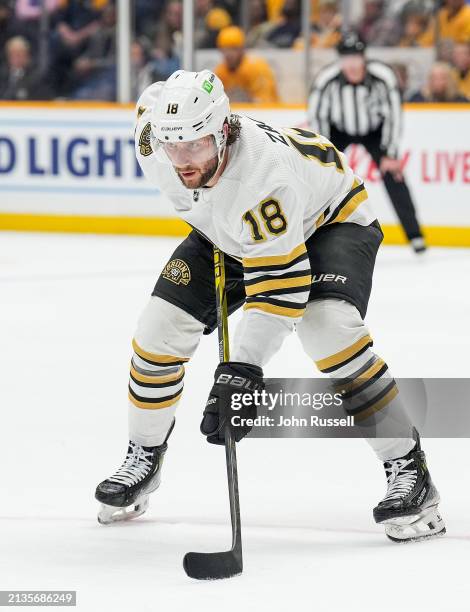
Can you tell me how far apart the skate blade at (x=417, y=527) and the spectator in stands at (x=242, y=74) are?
20.1 ft

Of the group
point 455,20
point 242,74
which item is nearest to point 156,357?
point 242,74

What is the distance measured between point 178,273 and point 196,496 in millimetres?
578

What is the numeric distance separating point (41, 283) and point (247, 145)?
4151 millimetres

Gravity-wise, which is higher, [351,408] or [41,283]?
[351,408]

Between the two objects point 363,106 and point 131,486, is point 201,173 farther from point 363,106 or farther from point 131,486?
point 363,106

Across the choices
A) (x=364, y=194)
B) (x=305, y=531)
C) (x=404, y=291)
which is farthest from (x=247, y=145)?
(x=404, y=291)

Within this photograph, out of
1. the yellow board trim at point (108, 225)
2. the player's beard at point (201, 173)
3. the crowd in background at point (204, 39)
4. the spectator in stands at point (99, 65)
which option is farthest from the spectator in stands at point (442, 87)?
the player's beard at point (201, 173)

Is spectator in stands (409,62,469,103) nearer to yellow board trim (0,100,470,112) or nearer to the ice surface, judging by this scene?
yellow board trim (0,100,470,112)

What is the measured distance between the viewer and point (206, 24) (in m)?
9.04

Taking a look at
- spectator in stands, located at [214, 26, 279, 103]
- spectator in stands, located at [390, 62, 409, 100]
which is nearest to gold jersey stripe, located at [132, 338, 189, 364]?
spectator in stands, located at [390, 62, 409, 100]

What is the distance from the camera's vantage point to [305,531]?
2.96m

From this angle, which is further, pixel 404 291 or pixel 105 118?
pixel 105 118

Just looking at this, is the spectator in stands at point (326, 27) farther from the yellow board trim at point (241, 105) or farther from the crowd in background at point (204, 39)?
the yellow board trim at point (241, 105)

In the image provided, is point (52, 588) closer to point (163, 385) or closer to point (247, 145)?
point (163, 385)
